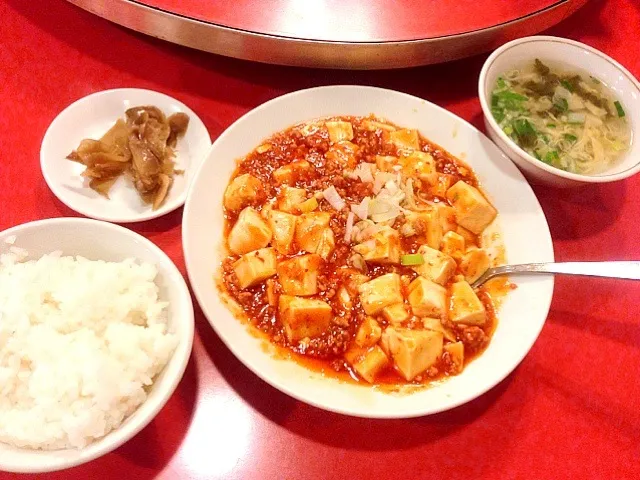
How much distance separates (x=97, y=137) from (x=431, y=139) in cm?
146

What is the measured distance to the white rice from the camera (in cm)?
140

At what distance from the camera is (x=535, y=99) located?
7.62 ft

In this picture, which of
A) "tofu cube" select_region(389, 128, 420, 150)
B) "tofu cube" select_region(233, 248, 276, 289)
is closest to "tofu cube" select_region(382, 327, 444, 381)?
"tofu cube" select_region(233, 248, 276, 289)

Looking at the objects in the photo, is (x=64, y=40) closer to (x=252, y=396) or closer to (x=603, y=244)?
(x=252, y=396)

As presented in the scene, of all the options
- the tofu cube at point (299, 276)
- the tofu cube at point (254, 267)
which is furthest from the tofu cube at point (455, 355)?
the tofu cube at point (254, 267)

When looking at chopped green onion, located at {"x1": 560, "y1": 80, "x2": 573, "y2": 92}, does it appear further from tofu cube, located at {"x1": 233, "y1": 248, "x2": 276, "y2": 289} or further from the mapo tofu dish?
tofu cube, located at {"x1": 233, "y1": 248, "x2": 276, "y2": 289}

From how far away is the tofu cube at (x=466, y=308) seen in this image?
188cm

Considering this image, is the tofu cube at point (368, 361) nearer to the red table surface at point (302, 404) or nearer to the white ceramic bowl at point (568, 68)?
the red table surface at point (302, 404)

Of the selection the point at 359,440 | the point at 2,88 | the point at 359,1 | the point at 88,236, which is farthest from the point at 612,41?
the point at 2,88

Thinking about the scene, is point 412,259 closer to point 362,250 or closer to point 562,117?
point 362,250

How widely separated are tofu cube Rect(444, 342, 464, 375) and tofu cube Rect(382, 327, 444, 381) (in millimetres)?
32

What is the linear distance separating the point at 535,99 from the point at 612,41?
95 centimetres

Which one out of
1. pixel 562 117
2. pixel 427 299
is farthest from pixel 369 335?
pixel 562 117

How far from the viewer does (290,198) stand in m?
2.11
